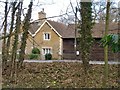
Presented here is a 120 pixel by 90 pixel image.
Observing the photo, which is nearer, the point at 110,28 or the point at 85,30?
the point at 85,30

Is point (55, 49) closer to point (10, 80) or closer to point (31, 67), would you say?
point (31, 67)

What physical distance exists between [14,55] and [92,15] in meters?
1.48

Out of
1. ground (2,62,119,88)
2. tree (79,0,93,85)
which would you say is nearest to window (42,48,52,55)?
ground (2,62,119,88)

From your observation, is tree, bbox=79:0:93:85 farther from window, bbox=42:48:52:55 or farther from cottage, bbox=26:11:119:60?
window, bbox=42:48:52:55

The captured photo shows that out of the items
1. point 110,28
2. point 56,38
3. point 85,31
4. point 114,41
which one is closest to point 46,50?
point 56,38

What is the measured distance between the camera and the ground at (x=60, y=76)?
4094 millimetres

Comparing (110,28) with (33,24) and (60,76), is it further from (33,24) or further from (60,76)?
(33,24)

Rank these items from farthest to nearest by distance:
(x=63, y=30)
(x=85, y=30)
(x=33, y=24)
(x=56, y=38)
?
(x=56, y=38) → (x=63, y=30) → (x=85, y=30) → (x=33, y=24)

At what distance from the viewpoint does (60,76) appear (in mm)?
4613

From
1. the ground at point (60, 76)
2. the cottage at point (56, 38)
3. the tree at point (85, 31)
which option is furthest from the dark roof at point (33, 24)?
the cottage at point (56, 38)

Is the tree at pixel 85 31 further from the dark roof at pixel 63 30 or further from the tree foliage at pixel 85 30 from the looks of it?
the dark roof at pixel 63 30

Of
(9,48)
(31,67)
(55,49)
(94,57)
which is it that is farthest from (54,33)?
(9,48)

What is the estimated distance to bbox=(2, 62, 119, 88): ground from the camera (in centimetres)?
409

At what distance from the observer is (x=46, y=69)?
4988mm
